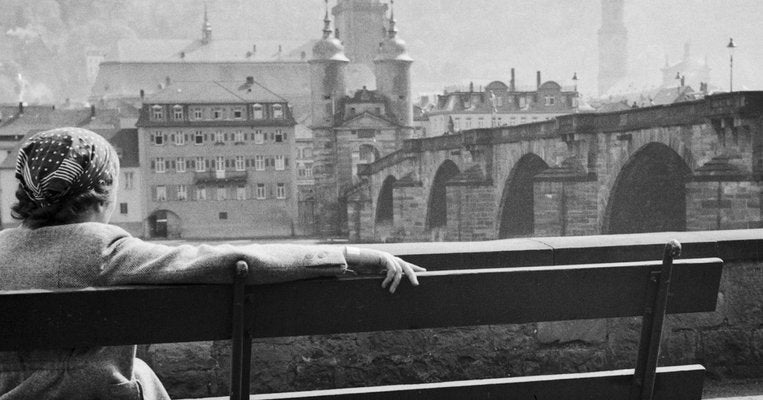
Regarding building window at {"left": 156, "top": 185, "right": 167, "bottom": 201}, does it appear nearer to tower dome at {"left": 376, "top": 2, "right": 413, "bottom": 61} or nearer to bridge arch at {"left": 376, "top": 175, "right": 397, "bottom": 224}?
tower dome at {"left": 376, "top": 2, "right": 413, "bottom": 61}

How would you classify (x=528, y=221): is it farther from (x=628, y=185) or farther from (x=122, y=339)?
(x=122, y=339)

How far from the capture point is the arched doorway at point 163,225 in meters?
66.4

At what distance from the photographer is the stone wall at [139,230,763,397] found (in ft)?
14.2

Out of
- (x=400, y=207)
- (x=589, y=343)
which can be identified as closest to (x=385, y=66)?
(x=400, y=207)

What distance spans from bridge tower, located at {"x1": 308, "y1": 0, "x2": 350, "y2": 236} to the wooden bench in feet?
193

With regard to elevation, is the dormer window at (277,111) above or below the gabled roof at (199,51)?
below

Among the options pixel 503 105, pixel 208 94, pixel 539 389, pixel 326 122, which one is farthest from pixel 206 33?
pixel 539 389

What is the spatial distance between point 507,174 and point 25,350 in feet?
118

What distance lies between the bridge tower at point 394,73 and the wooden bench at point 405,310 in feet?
206

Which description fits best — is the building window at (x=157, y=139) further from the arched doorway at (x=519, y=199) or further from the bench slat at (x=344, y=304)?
the bench slat at (x=344, y=304)

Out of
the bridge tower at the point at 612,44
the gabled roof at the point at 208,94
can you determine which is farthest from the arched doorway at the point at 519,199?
the bridge tower at the point at 612,44

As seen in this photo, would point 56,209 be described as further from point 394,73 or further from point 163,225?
point 163,225

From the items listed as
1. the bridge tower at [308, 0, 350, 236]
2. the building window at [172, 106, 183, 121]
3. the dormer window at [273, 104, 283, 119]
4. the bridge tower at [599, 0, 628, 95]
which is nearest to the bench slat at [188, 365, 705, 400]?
the bridge tower at [308, 0, 350, 236]

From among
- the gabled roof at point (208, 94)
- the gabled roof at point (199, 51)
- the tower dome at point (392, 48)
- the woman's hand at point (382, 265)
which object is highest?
the gabled roof at point (199, 51)
